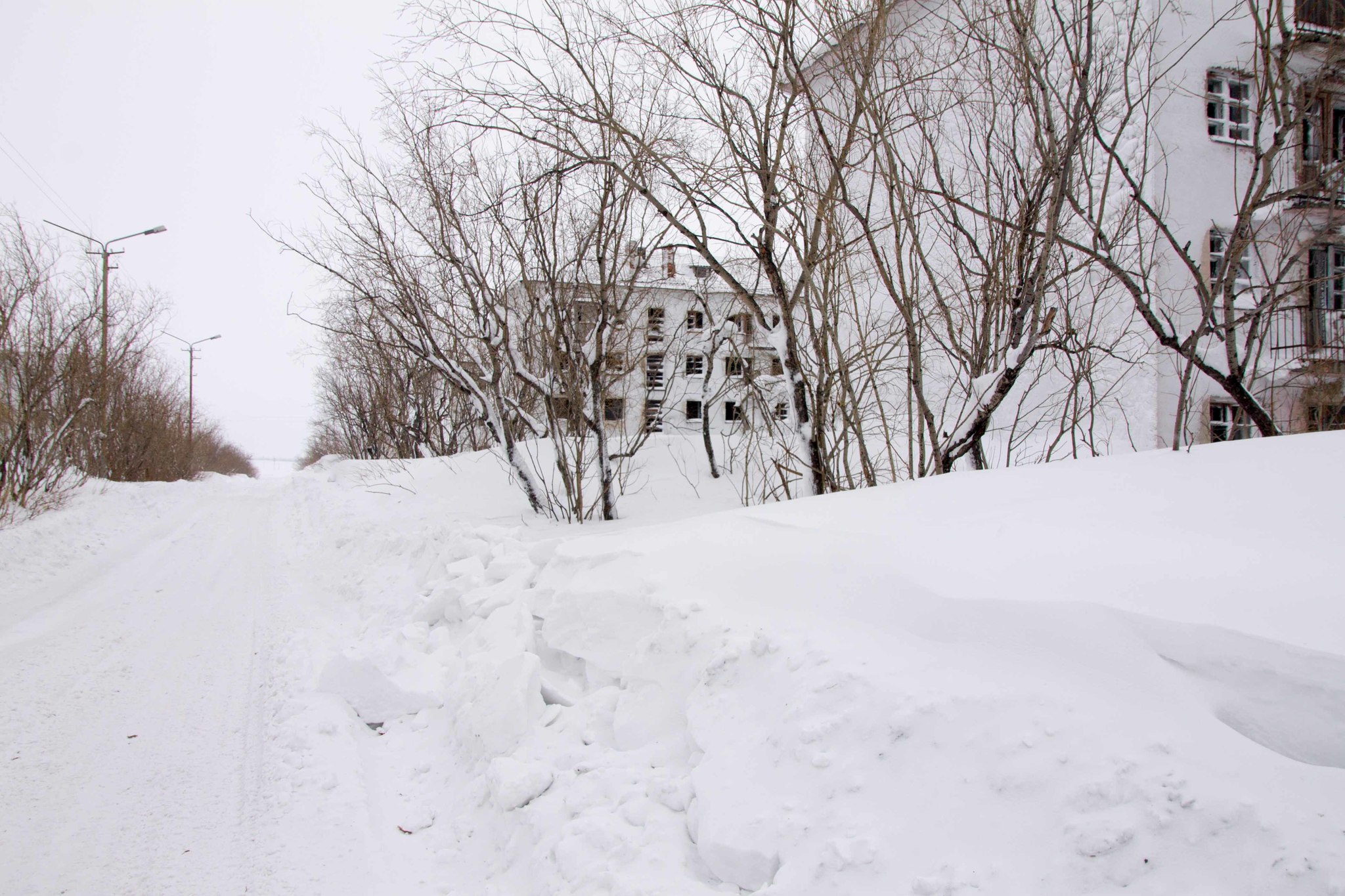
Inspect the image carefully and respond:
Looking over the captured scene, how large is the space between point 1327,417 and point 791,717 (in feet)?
37.5

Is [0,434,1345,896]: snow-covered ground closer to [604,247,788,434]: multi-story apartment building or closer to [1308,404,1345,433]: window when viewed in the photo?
[604,247,788,434]: multi-story apartment building

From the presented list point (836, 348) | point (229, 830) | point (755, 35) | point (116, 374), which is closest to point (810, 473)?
point (836, 348)

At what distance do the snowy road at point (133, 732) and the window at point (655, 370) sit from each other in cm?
629

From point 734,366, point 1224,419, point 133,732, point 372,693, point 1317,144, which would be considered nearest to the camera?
point 133,732

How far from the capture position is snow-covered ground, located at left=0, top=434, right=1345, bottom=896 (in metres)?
1.99

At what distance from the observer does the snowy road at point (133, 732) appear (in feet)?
9.33

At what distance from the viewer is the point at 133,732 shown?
3973 mm

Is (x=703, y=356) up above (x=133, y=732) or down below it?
above

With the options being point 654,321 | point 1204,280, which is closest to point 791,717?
point 654,321

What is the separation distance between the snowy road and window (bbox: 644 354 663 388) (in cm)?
629

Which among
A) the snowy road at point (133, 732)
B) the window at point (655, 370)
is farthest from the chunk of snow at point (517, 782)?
the window at point (655, 370)

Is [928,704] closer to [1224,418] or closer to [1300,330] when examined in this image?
[1224,418]

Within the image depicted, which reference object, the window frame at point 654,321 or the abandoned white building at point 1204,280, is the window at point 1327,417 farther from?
the window frame at point 654,321

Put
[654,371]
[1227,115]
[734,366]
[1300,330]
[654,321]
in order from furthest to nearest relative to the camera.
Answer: [1300,330], [1227,115], [654,371], [734,366], [654,321]
